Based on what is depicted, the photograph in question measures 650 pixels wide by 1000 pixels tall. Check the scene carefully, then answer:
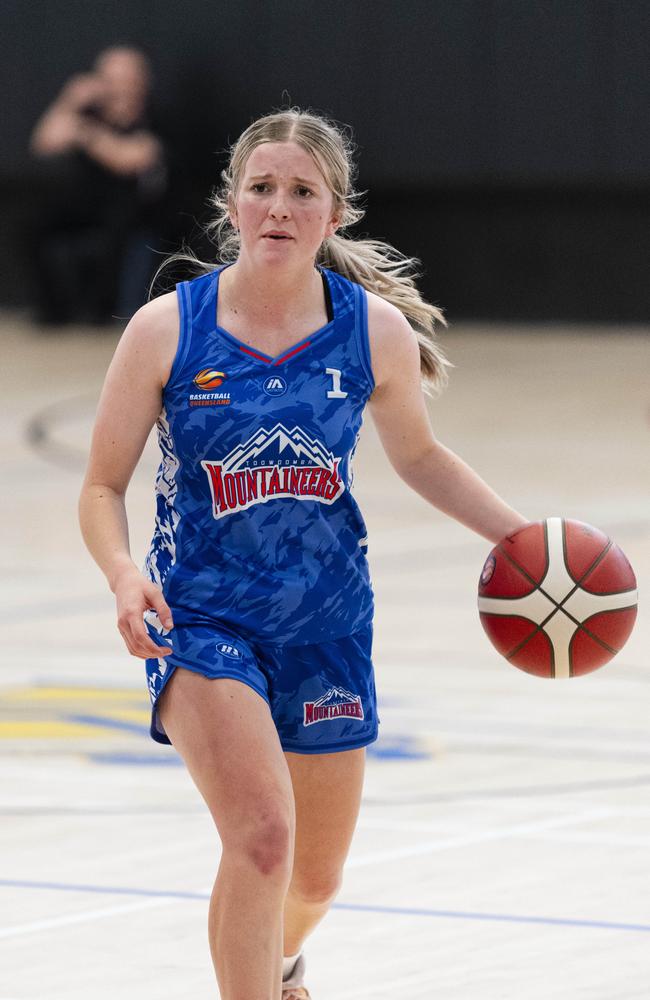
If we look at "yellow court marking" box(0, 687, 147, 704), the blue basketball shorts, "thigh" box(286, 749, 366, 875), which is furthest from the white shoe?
"yellow court marking" box(0, 687, 147, 704)

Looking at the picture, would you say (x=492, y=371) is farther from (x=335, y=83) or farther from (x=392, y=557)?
(x=392, y=557)

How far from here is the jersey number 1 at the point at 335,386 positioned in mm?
4230

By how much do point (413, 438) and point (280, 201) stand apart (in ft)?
2.10

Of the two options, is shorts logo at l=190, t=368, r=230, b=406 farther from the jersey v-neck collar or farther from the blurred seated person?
the blurred seated person

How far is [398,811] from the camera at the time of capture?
6266 mm

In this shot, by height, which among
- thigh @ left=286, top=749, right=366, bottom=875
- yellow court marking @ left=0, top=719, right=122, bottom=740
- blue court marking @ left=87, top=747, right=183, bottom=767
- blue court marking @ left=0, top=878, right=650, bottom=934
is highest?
thigh @ left=286, top=749, right=366, bottom=875

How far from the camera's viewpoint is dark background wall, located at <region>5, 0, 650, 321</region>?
21328 millimetres

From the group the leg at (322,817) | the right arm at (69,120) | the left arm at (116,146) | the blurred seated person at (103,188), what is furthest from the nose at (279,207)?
the right arm at (69,120)

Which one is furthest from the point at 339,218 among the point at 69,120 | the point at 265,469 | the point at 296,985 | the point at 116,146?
the point at 69,120

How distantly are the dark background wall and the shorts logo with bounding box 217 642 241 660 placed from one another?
17.5 metres

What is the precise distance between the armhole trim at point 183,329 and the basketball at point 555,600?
946 mm

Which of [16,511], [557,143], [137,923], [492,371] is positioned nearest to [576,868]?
[137,923]

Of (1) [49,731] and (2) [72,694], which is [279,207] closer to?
(1) [49,731]

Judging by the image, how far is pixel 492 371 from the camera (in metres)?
19.4
